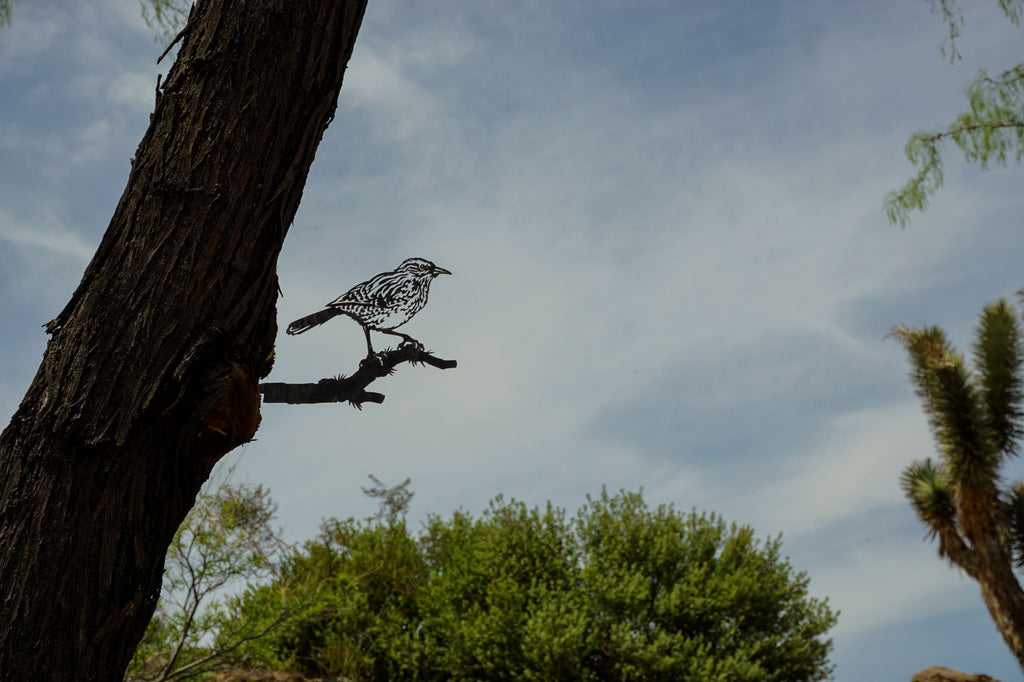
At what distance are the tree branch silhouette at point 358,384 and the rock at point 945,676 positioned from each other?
12374 mm

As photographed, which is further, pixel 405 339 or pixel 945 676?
pixel 945 676

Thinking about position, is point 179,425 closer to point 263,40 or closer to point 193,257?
point 193,257

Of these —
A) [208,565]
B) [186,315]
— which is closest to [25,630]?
[186,315]

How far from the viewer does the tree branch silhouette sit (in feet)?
12.2

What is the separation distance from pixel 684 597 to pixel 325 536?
8.31 metres

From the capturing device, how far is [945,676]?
12742mm

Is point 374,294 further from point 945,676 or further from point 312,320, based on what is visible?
point 945,676

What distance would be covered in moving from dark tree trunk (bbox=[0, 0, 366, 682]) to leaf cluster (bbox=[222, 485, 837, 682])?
33.4 ft

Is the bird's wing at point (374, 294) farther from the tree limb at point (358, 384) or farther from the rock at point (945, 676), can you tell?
the rock at point (945, 676)

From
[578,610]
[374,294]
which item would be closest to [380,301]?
[374,294]

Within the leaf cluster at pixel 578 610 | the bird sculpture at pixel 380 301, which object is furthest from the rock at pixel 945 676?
the bird sculpture at pixel 380 301

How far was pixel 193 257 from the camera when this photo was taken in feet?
8.04

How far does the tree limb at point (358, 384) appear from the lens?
3719mm

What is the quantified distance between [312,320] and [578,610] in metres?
10.9
